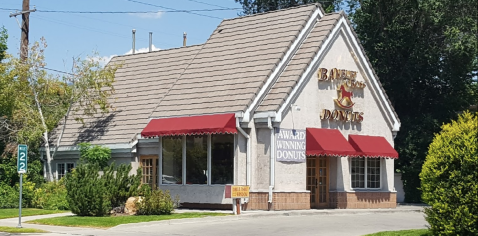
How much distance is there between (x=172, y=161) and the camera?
106ft

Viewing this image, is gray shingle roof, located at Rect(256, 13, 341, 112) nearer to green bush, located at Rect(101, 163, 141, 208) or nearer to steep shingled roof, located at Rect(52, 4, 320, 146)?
steep shingled roof, located at Rect(52, 4, 320, 146)

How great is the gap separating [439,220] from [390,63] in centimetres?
2701

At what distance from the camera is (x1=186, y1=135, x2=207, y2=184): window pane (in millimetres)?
31094

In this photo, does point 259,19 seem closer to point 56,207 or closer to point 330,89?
point 330,89

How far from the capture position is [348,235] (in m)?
21.8

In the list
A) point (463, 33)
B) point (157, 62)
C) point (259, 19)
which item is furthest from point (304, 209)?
point (463, 33)

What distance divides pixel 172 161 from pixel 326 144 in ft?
21.4

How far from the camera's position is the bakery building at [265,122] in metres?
30.2

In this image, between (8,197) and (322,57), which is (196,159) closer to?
(322,57)

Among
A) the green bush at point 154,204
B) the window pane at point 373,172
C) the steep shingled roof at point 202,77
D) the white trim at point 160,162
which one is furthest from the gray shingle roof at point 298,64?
the window pane at point 373,172

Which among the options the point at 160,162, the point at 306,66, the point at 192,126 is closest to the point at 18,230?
the point at 192,126

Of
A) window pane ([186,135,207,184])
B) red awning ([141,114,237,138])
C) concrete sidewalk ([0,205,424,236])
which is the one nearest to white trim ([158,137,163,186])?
red awning ([141,114,237,138])

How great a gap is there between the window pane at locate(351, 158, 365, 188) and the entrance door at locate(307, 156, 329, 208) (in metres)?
1.49

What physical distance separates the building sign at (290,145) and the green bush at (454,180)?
11759 mm
